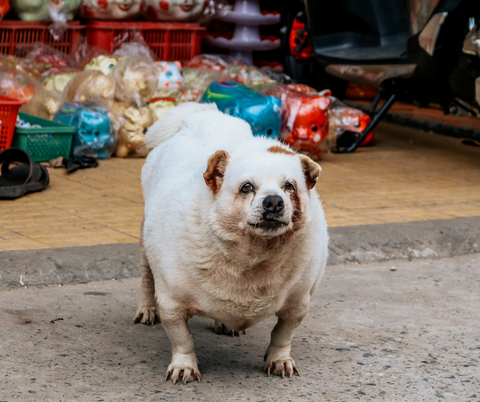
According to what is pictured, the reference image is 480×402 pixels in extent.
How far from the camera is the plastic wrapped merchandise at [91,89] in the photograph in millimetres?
6766

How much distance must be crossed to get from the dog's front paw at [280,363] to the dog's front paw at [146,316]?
667mm

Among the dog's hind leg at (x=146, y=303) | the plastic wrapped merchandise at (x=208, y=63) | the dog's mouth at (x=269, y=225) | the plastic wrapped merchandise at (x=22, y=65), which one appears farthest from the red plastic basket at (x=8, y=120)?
the dog's mouth at (x=269, y=225)

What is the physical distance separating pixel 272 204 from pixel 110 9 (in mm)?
6207

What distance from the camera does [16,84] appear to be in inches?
268

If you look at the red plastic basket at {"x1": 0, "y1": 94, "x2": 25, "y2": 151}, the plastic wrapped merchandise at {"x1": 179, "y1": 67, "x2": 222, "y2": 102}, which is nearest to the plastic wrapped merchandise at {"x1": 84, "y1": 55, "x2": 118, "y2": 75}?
the plastic wrapped merchandise at {"x1": 179, "y1": 67, "x2": 222, "y2": 102}

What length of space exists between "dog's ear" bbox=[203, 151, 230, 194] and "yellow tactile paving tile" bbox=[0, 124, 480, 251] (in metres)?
1.83

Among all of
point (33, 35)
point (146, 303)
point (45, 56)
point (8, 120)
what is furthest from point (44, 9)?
point (146, 303)

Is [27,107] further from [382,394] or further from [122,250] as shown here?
[382,394]

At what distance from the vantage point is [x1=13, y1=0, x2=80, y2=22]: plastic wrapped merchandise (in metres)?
7.60

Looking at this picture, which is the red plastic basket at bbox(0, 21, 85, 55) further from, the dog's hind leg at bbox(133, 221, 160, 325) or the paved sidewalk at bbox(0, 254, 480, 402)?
the dog's hind leg at bbox(133, 221, 160, 325)

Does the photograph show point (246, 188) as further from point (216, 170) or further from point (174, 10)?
point (174, 10)

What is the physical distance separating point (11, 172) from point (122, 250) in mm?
1816

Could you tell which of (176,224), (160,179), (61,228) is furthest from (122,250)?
(176,224)

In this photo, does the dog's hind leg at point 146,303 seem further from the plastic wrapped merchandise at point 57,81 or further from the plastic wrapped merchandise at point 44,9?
the plastic wrapped merchandise at point 44,9
